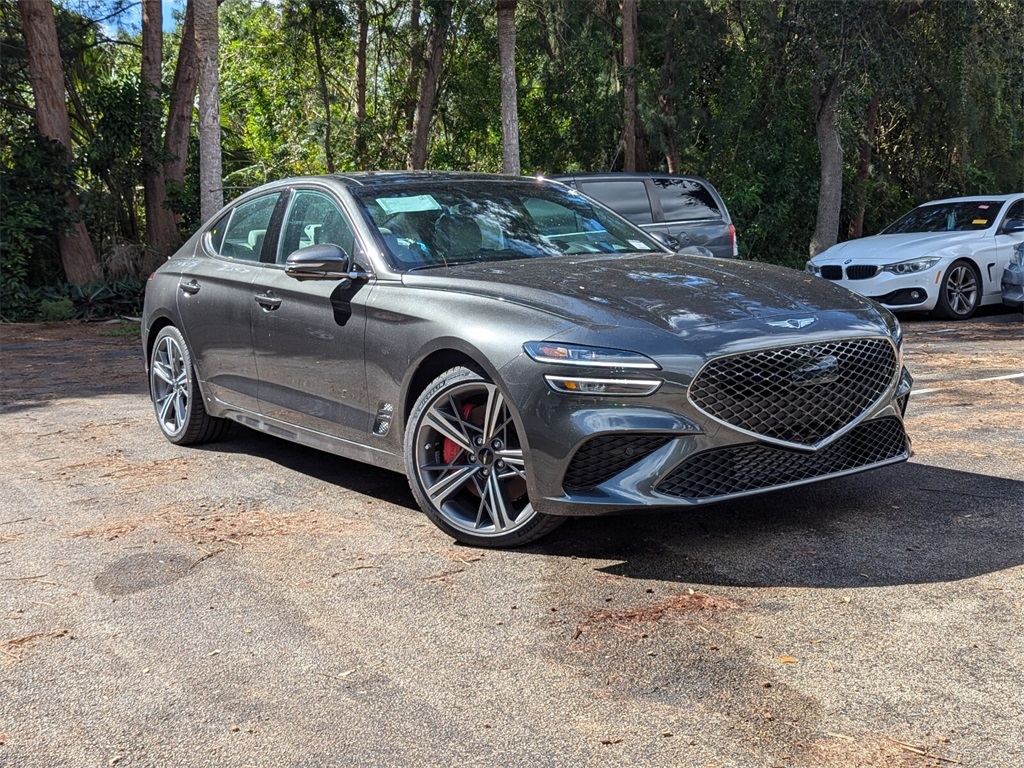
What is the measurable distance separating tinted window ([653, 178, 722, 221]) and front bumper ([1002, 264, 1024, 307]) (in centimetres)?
347

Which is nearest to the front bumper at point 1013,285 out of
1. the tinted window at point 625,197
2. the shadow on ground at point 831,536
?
the tinted window at point 625,197

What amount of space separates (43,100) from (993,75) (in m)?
16.2

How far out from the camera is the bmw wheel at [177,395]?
7312 millimetres

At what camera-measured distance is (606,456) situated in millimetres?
4621

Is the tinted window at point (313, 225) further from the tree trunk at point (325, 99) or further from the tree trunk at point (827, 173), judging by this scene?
the tree trunk at point (325, 99)

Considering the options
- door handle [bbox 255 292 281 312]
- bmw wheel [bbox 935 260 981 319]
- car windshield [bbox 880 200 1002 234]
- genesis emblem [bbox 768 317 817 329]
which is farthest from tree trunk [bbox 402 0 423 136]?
genesis emblem [bbox 768 317 817 329]

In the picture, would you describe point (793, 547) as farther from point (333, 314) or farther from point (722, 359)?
point (333, 314)

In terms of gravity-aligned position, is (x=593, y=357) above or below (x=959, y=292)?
above

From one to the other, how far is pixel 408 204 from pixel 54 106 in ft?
45.9

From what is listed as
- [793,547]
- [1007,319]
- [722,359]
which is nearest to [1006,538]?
[793,547]

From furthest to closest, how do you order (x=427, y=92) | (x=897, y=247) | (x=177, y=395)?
(x=427, y=92) → (x=897, y=247) → (x=177, y=395)

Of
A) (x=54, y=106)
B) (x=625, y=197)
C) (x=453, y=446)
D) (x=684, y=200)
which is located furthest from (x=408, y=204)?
(x=54, y=106)

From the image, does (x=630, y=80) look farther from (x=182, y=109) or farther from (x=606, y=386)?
(x=606, y=386)

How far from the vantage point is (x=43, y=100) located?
18.0 meters
